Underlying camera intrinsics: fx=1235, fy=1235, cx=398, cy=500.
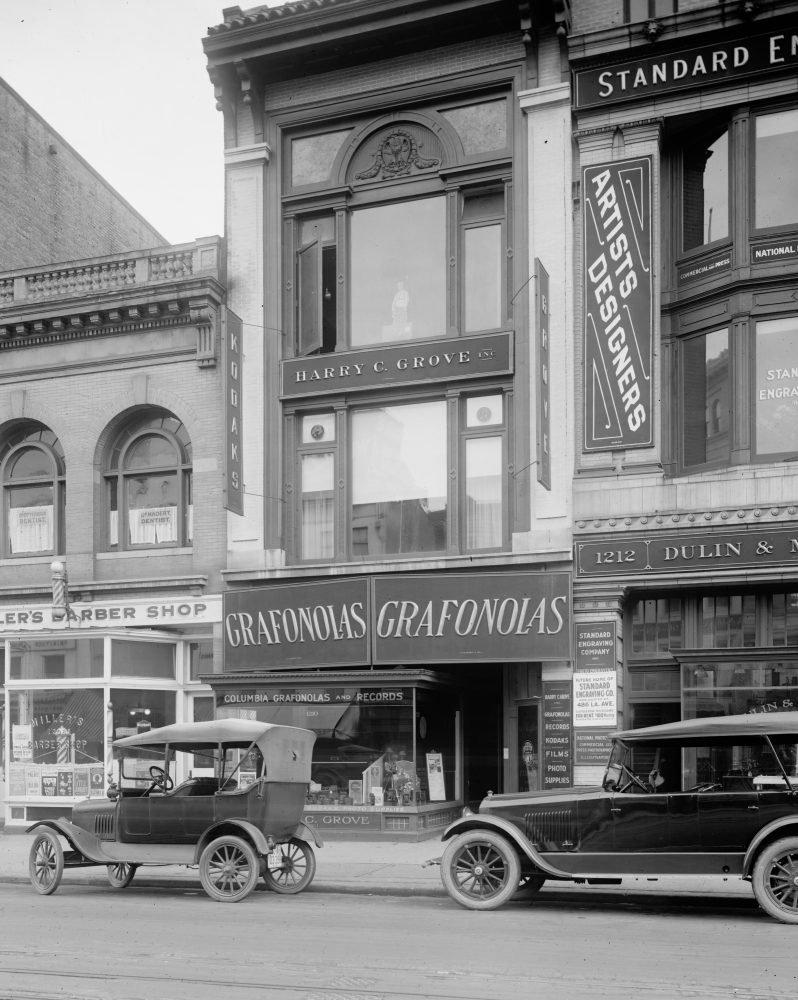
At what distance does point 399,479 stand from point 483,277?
3.87 meters

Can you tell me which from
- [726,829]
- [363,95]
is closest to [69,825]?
[726,829]

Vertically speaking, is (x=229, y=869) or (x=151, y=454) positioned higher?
(x=151, y=454)

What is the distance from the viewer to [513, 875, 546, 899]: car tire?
44.8 feet

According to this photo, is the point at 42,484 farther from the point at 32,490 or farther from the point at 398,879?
the point at 398,879

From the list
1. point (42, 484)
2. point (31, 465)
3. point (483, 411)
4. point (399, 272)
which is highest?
point (399, 272)

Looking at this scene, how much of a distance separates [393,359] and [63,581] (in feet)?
24.8

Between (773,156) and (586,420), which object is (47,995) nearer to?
(586,420)

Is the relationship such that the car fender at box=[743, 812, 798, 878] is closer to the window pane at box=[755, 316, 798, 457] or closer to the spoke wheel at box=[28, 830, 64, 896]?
the spoke wheel at box=[28, 830, 64, 896]

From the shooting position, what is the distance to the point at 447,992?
29.1 ft

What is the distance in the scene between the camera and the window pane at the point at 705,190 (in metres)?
20.5

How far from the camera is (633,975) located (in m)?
9.37

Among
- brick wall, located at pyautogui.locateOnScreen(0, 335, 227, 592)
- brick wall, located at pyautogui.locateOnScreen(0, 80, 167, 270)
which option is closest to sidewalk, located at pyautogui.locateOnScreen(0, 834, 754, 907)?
brick wall, located at pyautogui.locateOnScreen(0, 335, 227, 592)

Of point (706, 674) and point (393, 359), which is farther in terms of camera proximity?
point (393, 359)

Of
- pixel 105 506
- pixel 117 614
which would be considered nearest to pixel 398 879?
pixel 117 614
